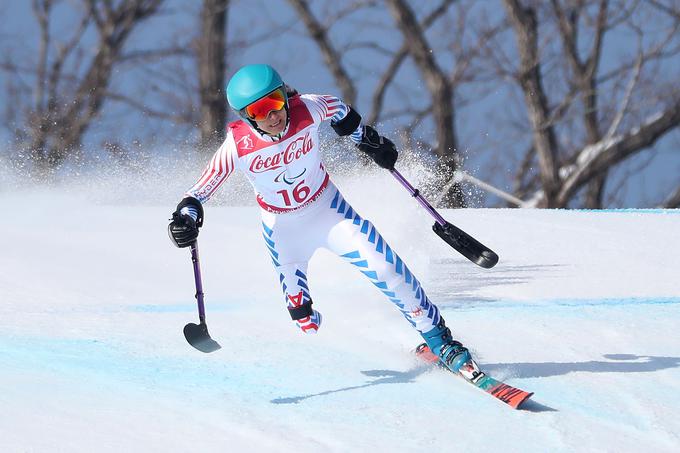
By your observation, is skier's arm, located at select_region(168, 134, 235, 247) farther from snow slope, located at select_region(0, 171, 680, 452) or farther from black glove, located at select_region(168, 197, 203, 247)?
snow slope, located at select_region(0, 171, 680, 452)

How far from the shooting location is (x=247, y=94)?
3967mm

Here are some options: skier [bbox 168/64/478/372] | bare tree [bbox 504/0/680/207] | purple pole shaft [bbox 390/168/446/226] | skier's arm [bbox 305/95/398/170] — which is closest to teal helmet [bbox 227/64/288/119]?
skier [bbox 168/64/478/372]

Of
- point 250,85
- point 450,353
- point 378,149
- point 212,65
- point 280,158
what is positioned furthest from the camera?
point 212,65

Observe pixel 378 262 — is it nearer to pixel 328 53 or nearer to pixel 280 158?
pixel 280 158

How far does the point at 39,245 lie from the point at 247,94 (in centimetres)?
392

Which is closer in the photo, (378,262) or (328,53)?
(378,262)

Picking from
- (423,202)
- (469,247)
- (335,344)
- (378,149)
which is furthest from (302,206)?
(335,344)

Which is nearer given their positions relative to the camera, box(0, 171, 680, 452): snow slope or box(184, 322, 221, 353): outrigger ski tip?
box(0, 171, 680, 452): snow slope

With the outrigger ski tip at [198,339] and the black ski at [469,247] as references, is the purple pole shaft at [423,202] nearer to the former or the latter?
the black ski at [469,247]

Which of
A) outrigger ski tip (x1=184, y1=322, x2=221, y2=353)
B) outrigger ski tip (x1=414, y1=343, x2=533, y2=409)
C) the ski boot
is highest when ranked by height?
outrigger ski tip (x1=184, y1=322, x2=221, y2=353)

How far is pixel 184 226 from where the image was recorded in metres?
4.05

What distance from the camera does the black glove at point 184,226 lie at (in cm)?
404

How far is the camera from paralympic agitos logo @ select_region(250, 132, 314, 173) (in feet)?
13.6

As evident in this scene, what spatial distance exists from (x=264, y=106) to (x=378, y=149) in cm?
86
